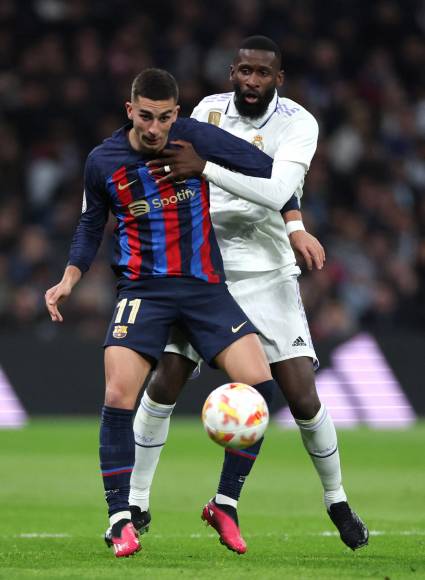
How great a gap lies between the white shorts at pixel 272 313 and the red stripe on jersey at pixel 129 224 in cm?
55

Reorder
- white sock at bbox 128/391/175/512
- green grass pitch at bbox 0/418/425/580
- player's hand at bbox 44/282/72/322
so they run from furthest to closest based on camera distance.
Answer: white sock at bbox 128/391/175/512, player's hand at bbox 44/282/72/322, green grass pitch at bbox 0/418/425/580

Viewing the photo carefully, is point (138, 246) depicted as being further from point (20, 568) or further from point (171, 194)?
point (20, 568)

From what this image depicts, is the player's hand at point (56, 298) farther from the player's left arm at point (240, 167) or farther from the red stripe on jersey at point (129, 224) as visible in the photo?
the player's left arm at point (240, 167)

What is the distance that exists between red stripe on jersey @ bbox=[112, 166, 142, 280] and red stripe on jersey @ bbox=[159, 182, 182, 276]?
0.14 m

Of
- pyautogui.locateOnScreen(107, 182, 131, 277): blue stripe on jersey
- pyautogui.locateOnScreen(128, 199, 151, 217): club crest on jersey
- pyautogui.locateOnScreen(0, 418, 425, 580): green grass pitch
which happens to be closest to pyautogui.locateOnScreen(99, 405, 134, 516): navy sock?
pyautogui.locateOnScreen(0, 418, 425, 580): green grass pitch

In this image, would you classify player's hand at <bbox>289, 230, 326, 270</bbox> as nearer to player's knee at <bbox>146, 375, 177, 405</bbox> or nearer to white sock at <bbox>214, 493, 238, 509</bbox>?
player's knee at <bbox>146, 375, 177, 405</bbox>

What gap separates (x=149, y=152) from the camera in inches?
246

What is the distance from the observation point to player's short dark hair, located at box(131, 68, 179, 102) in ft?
19.9

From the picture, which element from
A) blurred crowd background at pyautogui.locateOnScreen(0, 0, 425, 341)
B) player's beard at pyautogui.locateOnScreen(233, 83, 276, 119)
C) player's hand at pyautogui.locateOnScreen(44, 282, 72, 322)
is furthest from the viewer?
blurred crowd background at pyautogui.locateOnScreen(0, 0, 425, 341)

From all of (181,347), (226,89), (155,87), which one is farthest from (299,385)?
(226,89)

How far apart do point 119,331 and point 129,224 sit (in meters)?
0.50

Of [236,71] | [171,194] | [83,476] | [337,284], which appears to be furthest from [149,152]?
[337,284]

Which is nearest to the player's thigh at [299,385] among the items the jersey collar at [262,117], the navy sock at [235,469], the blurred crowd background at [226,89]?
the navy sock at [235,469]

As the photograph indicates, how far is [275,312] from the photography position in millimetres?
6820
